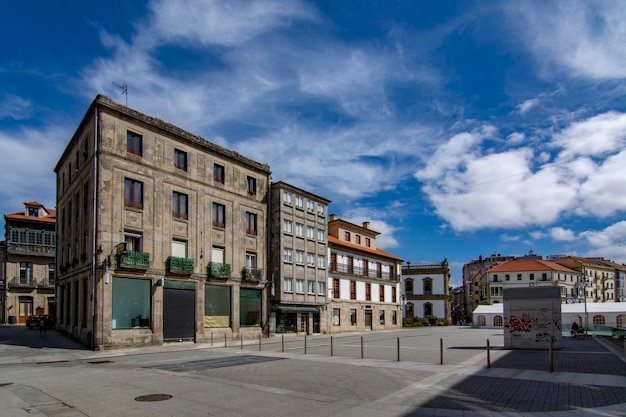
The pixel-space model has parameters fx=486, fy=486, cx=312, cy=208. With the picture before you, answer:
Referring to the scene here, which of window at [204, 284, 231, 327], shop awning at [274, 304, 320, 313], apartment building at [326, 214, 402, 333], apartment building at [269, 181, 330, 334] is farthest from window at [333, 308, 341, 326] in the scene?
window at [204, 284, 231, 327]

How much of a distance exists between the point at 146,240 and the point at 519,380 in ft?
79.2

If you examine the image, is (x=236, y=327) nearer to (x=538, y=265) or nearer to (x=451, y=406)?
(x=451, y=406)

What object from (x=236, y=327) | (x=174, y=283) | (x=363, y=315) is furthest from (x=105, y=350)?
(x=363, y=315)

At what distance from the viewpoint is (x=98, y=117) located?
29.4 m

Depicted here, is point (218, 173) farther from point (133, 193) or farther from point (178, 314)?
point (178, 314)

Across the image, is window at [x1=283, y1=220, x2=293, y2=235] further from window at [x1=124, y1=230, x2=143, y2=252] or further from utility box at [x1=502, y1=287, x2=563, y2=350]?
utility box at [x1=502, y1=287, x2=563, y2=350]

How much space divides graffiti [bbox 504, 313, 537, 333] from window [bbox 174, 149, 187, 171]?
915 inches

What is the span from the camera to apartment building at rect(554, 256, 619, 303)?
370ft

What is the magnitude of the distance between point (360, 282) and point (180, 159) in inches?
1107

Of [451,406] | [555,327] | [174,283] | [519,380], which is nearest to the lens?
[451,406]

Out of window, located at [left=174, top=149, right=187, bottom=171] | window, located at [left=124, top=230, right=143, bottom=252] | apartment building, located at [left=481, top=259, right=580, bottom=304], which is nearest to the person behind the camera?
window, located at [left=124, top=230, right=143, bottom=252]

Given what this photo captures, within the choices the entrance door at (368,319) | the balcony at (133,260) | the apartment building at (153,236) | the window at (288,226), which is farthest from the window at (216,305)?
the entrance door at (368,319)

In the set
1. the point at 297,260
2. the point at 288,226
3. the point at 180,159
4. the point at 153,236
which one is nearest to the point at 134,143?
the point at 180,159

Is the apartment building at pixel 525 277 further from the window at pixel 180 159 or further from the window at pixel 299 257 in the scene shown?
the window at pixel 180 159
